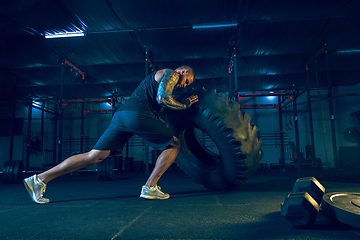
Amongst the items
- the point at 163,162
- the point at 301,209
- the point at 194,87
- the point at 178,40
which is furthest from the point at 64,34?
the point at 301,209

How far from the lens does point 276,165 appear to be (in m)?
8.38

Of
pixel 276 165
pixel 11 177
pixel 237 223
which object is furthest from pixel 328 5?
pixel 11 177

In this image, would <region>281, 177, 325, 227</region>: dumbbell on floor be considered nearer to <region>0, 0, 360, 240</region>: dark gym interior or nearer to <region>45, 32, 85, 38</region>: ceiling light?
<region>0, 0, 360, 240</region>: dark gym interior

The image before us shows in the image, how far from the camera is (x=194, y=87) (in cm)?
446

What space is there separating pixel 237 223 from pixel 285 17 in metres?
4.55

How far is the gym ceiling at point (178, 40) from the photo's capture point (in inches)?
167

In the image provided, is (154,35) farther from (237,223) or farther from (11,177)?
(237,223)

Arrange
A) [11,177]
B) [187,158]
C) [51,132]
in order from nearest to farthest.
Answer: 1. [187,158]
2. [11,177]
3. [51,132]

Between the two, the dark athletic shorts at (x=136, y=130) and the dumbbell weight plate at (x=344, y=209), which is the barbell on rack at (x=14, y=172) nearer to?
the dark athletic shorts at (x=136, y=130)

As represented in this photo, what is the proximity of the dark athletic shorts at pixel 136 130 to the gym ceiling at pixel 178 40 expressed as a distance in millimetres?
3067

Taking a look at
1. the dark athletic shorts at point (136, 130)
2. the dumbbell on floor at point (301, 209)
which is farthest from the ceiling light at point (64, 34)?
the dumbbell on floor at point (301, 209)

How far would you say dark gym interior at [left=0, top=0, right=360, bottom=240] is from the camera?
3.53 feet

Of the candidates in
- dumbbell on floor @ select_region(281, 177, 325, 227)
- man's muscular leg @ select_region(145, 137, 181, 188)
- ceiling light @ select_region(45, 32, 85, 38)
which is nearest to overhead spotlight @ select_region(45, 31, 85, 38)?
ceiling light @ select_region(45, 32, 85, 38)

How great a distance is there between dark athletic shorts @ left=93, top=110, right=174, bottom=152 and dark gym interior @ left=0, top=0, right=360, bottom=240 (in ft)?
1.47
